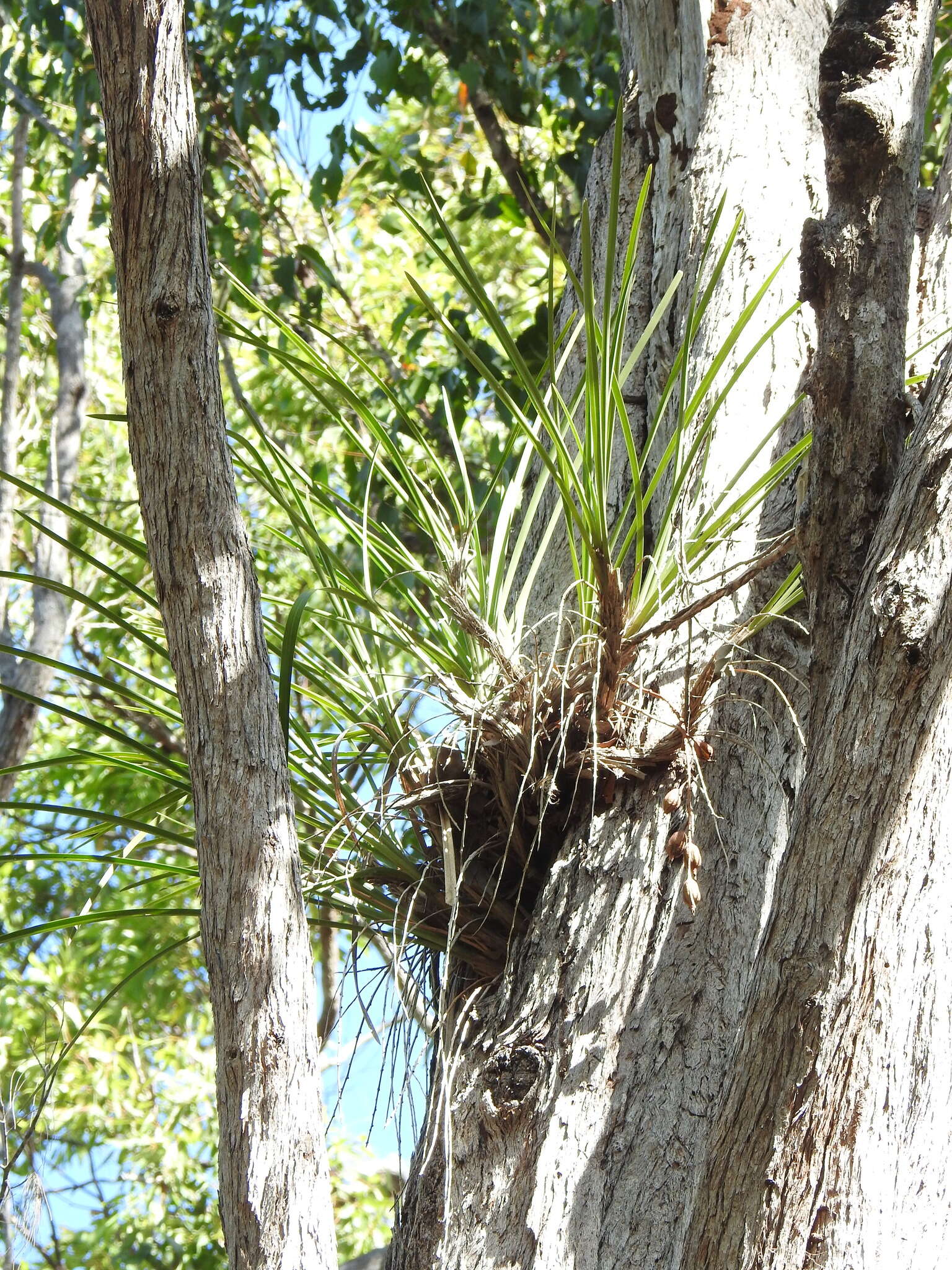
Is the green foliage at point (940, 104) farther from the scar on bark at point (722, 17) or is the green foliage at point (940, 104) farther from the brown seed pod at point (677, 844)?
the brown seed pod at point (677, 844)

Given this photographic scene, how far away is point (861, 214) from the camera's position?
88 centimetres

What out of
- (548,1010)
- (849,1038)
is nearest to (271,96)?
(548,1010)

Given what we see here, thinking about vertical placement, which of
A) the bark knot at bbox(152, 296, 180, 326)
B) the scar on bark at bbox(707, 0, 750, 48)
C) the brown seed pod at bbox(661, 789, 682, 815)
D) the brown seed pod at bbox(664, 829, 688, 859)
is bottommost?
the brown seed pod at bbox(664, 829, 688, 859)

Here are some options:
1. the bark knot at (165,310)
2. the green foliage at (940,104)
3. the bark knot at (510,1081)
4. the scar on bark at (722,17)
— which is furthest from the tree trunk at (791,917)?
the green foliage at (940,104)

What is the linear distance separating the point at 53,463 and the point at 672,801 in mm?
2886

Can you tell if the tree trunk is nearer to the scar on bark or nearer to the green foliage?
the scar on bark

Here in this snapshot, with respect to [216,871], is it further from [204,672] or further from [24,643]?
[24,643]

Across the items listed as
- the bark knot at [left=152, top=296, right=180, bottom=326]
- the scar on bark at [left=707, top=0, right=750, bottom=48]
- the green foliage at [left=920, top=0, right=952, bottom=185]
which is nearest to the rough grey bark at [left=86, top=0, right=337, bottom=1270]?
the bark knot at [left=152, top=296, right=180, bottom=326]

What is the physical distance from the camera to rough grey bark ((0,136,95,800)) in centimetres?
310

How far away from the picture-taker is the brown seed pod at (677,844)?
1021 mm

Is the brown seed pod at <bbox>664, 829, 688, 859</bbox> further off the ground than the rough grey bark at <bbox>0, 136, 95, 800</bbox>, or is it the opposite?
the rough grey bark at <bbox>0, 136, 95, 800</bbox>

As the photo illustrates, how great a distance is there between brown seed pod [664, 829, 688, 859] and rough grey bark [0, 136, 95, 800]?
2.28 meters

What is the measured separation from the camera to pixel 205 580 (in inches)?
35.4

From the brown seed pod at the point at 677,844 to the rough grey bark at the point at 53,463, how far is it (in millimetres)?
2279
